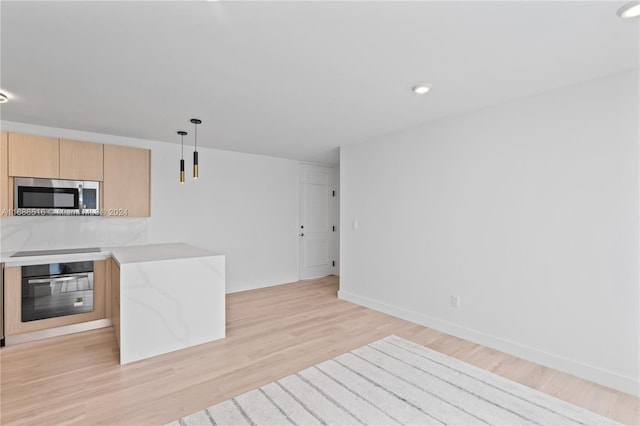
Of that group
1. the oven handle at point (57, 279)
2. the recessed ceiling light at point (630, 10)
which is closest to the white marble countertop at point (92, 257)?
the oven handle at point (57, 279)

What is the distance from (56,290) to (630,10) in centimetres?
533

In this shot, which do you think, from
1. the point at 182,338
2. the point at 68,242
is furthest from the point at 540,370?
the point at 68,242

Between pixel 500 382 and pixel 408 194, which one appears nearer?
pixel 500 382

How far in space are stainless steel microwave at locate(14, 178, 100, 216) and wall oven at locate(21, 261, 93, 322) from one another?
0.66 meters

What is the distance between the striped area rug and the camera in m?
2.02

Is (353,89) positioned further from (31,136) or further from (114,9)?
(31,136)

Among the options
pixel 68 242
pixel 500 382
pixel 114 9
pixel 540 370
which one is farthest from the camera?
pixel 68 242

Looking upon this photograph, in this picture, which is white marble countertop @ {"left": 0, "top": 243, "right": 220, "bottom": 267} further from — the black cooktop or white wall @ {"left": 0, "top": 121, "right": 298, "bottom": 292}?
white wall @ {"left": 0, "top": 121, "right": 298, "bottom": 292}

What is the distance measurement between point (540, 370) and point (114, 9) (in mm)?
4041

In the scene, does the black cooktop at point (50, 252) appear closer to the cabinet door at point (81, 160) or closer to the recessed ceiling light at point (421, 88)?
the cabinet door at point (81, 160)

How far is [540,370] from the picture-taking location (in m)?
2.67

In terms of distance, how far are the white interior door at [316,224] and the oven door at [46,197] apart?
3.62m

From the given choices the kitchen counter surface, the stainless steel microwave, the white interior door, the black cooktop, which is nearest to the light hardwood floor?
the kitchen counter surface

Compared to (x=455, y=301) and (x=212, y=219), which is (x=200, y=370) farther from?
(x=212, y=219)
